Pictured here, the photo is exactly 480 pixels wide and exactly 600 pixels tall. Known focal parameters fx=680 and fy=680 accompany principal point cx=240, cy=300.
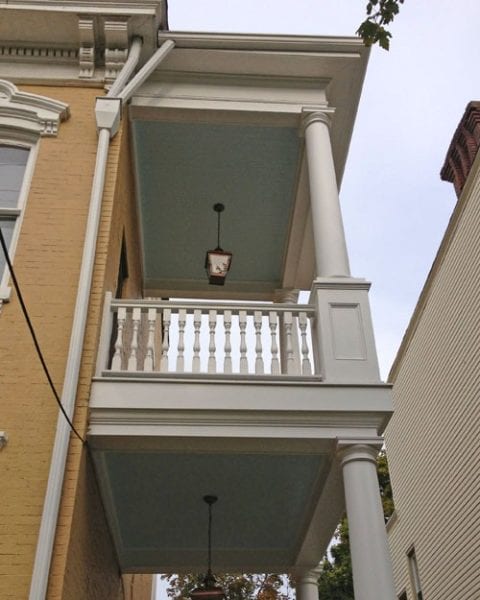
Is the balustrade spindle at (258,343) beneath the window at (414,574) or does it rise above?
beneath

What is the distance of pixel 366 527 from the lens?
533 centimetres

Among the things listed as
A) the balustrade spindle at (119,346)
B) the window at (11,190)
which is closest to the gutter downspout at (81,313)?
the balustrade spindle at (119,346)

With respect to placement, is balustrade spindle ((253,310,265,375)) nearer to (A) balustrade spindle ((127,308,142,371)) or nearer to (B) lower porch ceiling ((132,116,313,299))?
(A) balustrade spindle ((127,308,142,371))

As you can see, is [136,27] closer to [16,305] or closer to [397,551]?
[16,305]

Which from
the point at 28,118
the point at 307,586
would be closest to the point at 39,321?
the point at 28,118

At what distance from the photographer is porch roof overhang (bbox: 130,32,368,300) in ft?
26.6

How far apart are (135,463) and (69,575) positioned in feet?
5.65

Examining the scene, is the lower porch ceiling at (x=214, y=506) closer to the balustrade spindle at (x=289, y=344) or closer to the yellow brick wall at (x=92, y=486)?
the yellow brick wall at (x=92, y=486)

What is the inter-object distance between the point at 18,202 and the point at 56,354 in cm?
195

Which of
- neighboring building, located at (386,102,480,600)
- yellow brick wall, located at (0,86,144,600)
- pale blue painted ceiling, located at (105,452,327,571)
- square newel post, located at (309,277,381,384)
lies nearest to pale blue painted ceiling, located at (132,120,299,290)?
yellow brick wall, located at (0,86,144,600)

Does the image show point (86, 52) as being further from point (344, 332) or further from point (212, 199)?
point (344, 332)

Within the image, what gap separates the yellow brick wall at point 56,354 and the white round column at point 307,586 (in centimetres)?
240

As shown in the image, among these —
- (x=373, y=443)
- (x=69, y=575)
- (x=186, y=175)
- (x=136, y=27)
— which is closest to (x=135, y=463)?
(x=69, y=575)

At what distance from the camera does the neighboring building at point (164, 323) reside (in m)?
5.56
